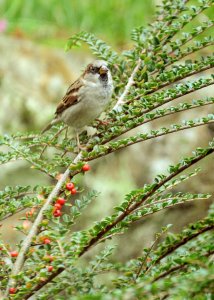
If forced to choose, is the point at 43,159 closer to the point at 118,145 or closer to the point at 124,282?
the point at 118,145

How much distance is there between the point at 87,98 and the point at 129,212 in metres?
1.76

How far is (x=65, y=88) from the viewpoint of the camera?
577 centimetres

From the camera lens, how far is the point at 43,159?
6.07 feet

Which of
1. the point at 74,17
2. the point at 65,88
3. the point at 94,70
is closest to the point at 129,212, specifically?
the point at 94,70

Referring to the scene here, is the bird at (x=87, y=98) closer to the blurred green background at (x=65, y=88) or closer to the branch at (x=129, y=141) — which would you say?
the branch at (x=129, y=141)

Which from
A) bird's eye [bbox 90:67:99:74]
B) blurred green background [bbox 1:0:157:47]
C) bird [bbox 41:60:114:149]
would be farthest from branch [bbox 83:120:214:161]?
blurred green background [bbox 1:0:157:47]

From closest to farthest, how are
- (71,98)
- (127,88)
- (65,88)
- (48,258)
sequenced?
1. (48,258)
2. (127,88)
3. (71,98)
4. (65,88)

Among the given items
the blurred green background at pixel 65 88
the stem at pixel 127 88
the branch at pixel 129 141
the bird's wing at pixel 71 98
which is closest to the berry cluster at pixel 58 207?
the branch at pixel 129 141

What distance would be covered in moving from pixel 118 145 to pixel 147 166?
11.2 ft

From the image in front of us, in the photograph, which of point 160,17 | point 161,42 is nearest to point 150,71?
point 161,42

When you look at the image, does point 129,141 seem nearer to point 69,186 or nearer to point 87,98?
point 69,186

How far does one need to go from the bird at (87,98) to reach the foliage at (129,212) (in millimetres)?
848

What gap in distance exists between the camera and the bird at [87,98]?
2.95m

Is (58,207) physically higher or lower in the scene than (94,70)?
lower
